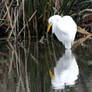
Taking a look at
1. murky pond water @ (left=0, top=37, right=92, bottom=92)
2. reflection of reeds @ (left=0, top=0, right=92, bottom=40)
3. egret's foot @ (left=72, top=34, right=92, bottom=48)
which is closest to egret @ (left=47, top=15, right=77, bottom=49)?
murky pond water @ (left=0, top=37, right=92, bottom=92)

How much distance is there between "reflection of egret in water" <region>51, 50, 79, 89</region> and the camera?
12.6ft

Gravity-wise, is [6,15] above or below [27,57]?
above

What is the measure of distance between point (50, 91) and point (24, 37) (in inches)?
158

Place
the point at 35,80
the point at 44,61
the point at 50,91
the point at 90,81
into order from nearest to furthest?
1. the point at 50,91
2. the point at 90,81
3. the point at 35,80
4. the point at 44,61

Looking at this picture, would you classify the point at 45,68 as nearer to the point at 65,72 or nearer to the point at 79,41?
the point at 65,72

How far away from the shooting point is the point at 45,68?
15.8 feet

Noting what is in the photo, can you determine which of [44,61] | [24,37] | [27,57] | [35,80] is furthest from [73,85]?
[24,37]

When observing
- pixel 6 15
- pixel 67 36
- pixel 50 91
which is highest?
pixel 6 15

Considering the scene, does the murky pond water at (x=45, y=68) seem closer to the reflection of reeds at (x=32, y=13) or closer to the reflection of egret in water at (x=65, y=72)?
the reflection of egret in water at (x=65, y=72)

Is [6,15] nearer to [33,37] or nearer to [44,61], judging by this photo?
[33,37]

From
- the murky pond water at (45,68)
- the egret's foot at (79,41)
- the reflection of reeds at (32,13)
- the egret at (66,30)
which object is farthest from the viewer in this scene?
the reflection of reeds at (32,13)

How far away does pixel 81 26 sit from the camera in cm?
800

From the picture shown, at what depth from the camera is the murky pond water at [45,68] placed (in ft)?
12.3

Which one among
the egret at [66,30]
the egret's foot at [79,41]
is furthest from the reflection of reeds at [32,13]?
the egret at [66,30]
